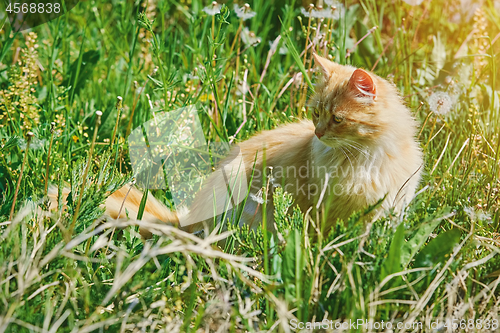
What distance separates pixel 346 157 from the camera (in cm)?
183

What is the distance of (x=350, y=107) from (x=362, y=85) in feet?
0.33

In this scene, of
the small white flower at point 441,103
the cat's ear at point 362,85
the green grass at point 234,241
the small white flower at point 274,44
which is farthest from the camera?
the small white flower at point 274,44

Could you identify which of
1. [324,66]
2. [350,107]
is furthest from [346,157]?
[324,66]

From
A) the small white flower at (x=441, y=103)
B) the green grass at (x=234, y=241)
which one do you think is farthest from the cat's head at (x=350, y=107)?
the small white flower at (x=441, y=103)

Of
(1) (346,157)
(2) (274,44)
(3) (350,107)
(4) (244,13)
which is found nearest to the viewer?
(3) (350,107)

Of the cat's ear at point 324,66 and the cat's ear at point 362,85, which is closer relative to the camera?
the cat's ear at point 362,85

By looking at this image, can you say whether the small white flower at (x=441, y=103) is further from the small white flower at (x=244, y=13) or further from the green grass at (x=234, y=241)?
the small white flower at (x=244, y=13)

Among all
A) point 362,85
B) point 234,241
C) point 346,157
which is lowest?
point 234,241

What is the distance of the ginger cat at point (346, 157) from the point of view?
1724 millimetres

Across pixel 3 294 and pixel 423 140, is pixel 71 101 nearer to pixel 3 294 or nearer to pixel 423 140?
pixel 3 294

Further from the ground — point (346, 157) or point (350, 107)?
point (350, 107)

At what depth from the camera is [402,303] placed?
1305mm

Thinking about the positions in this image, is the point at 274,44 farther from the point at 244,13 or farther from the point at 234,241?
the point at 234,241

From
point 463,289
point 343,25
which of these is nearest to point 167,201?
point 463,289
